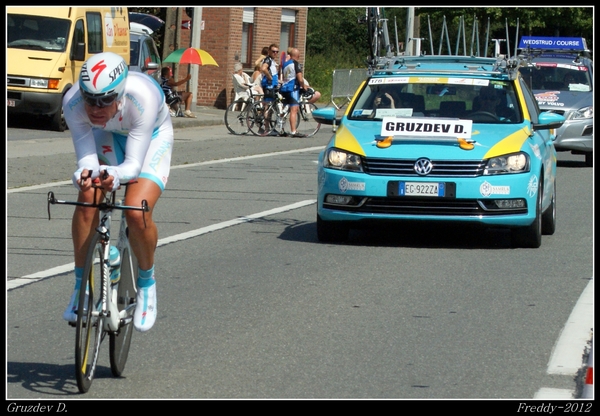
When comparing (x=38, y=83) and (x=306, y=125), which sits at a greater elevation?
(x=38, y=83)

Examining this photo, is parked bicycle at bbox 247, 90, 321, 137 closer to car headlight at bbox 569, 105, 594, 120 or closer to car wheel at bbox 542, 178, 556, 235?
car headlight at bbox 569, 105, 594, 120

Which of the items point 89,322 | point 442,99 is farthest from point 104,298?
point 442,99

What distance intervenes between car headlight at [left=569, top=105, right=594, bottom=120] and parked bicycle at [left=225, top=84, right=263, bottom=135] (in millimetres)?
7566

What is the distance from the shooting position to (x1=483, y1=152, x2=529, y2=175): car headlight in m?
10.5

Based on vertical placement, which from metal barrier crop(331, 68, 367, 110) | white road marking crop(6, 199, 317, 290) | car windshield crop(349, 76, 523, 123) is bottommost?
metal barrier crop(331, 68, 367, 110)

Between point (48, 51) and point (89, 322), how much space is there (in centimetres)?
1932

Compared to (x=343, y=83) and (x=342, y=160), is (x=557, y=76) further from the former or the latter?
(x=343, y=83)

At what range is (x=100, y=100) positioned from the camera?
18.3 feet

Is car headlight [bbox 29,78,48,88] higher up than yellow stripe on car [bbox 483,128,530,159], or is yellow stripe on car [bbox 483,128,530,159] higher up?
yellow stripe on car [bbox 483,128,530,159]

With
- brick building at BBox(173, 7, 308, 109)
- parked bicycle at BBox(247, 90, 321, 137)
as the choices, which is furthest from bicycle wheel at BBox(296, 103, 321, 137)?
brick building at BBox(173, 7, 308, 109)

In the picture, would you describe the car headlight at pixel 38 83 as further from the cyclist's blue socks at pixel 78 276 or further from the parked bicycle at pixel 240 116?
the cyclist's blue socks at pixel 78 276

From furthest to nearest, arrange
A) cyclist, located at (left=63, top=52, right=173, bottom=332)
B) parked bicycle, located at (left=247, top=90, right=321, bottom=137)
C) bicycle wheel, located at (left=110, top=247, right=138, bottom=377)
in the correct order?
1. parked bicycle, located at (left=247, top=90, right=321, bottom=137)
2. bicycle wheel, located at (left=110, top=247, right=138, bottom=377)
3. cyclist, located at (left=63, top=52, right=173, bottom=332)

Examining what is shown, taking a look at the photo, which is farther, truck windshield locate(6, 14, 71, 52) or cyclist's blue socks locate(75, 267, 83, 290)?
truck windshield locate(6, 14, 71, 52)

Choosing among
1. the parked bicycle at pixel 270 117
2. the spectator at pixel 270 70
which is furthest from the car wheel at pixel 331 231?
the spectator at pixel 270 70
